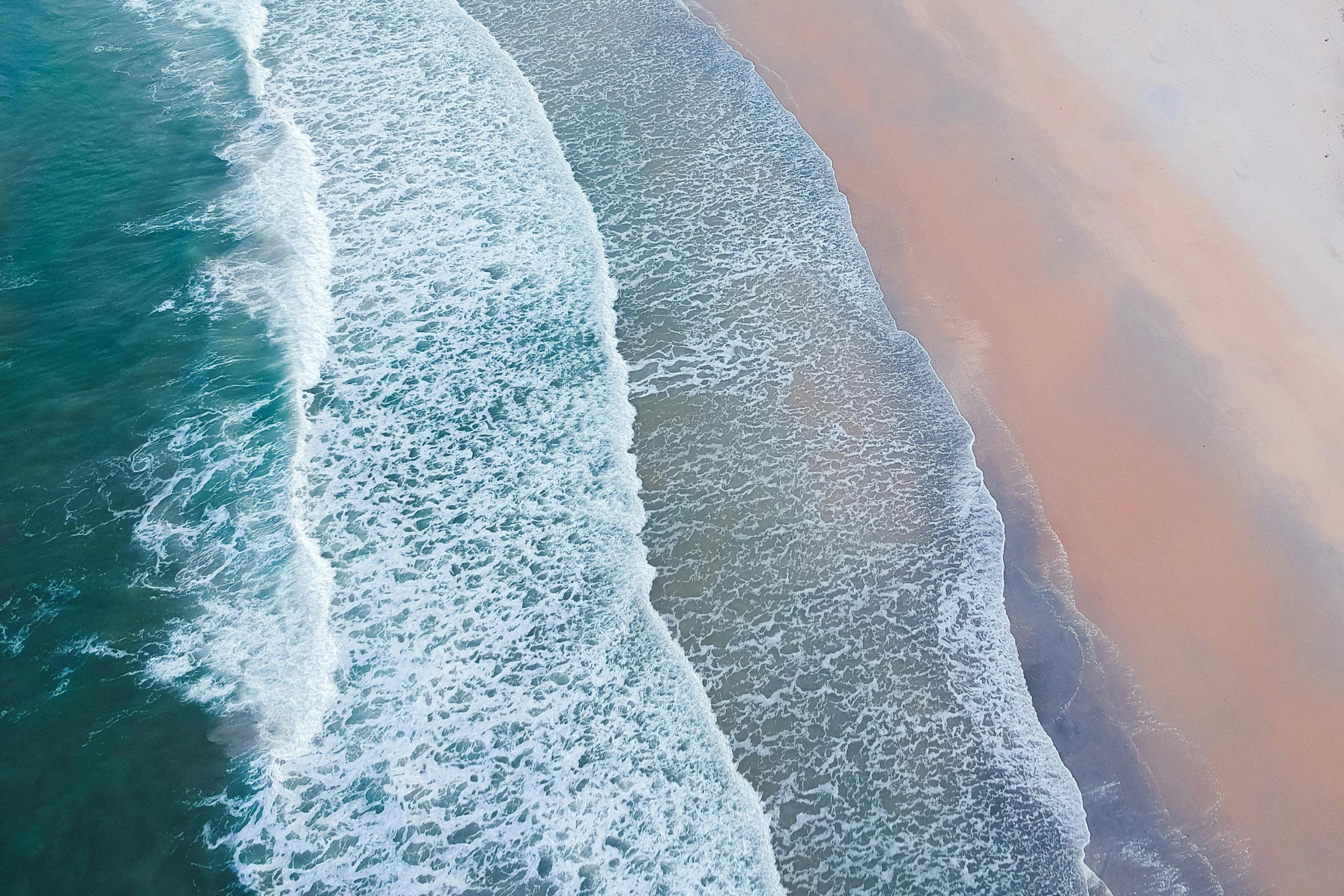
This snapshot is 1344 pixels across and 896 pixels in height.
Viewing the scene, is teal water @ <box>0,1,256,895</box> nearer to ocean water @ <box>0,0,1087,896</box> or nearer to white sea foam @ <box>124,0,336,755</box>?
ocean water @ <box>0,0,1087,896</box>

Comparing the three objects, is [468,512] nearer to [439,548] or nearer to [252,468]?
[439,548]

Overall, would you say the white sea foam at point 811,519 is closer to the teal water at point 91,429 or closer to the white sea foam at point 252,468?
the white sea foam at point 252,468

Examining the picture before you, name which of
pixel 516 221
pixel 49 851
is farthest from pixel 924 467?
pixel 49 851

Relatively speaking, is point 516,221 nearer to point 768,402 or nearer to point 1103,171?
point 768,402

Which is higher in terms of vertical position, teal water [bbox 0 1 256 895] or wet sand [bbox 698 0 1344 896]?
wet sand [bbox 698 0 1344 896]

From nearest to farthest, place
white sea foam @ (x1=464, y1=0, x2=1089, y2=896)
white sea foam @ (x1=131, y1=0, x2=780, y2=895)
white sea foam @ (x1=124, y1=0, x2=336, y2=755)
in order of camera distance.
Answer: white sea foam @ (x1=131, y1=0, x2=780, y2=895) → white sea foam @ (x1=464, y1=0, x2=1089, y2=896) → white sea foam @ (x1=124, y1=0, x2=336, y2=755)

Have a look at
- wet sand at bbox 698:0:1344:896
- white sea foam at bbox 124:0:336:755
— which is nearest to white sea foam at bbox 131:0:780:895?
white sea foam at bbox 124:0:336:755
